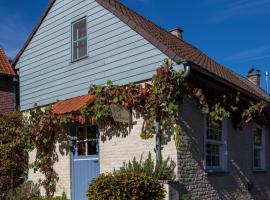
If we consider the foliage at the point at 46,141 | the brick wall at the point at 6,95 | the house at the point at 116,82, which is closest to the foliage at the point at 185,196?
the house at the point at 116,82

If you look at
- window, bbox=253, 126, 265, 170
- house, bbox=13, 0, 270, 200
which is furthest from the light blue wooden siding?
window, bbox=253, 126, 265, 170

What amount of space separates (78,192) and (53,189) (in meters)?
1.16

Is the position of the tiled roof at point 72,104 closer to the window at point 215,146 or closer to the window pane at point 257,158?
the window at point 215,146

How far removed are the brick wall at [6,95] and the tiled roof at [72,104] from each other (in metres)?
3.87

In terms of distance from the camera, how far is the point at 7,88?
16641mm

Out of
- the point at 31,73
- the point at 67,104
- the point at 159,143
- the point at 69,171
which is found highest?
the point at 31,73

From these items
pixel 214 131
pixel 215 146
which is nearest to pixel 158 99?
pixel 214 131

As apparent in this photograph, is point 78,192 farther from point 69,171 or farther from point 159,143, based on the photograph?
point 159,143

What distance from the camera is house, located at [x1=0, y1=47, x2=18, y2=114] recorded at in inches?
639

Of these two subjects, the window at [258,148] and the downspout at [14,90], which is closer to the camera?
the window at [258,148]

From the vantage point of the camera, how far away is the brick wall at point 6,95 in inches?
645

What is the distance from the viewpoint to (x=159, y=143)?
10492 mm

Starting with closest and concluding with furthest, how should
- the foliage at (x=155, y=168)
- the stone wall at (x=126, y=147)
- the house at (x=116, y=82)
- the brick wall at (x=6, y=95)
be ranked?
the foliage at (x=155, y=168) < the stone wall at (x=126, y=147) < the house at (x=116, y=82) < the brick wall at (x=6, y=95)

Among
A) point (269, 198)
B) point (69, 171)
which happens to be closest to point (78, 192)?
point (69, 171)
